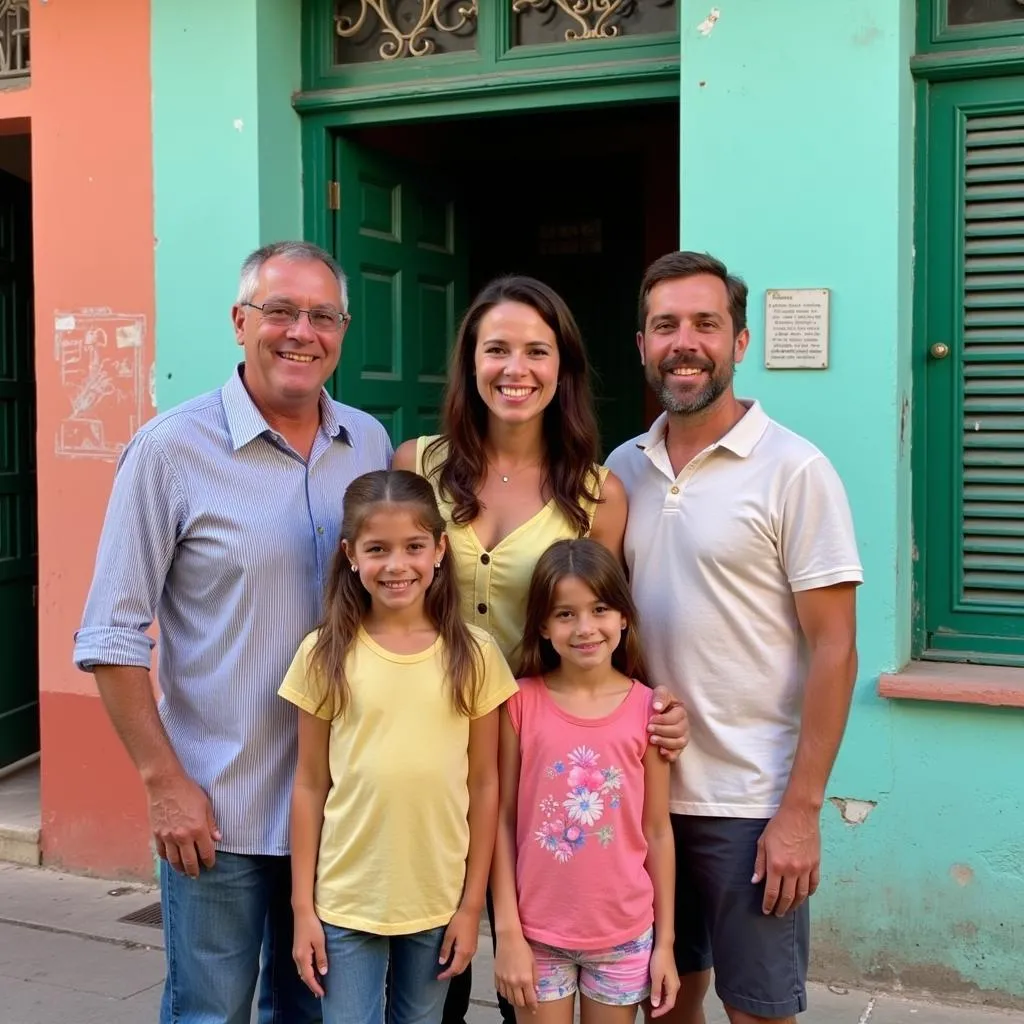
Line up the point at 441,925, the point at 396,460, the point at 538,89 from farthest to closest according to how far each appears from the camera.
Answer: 1. the point at 538,89
2. the point at 396,460
3. the point at 441,925

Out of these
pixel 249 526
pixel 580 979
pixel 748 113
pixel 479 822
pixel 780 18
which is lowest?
pixel 580 979

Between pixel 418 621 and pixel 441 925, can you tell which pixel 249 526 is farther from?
pixel 441 925

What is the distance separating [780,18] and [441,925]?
296cm

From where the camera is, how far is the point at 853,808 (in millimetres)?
3980

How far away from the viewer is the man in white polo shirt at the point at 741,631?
Answer: 2512mm

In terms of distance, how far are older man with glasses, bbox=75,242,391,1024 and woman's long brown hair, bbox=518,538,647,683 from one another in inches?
18.2

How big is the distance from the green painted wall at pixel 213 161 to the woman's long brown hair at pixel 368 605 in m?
2.33

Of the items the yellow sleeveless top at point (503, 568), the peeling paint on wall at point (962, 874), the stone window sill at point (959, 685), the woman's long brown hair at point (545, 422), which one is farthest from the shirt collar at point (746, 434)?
the peeling paint on wall at point (962, 874)

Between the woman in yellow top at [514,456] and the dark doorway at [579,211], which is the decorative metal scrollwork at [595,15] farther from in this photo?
the woman in yellow top at [514,456]

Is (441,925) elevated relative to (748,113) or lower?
lower

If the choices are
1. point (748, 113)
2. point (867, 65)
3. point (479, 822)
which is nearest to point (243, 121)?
point (748, 113)

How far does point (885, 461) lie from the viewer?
3875mm

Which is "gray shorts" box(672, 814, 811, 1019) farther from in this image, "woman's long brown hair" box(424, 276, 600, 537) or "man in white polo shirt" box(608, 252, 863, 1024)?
"woman's long brown hair" box(424, 276, 600, 537)

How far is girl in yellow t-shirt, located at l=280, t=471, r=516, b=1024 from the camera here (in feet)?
8.00
